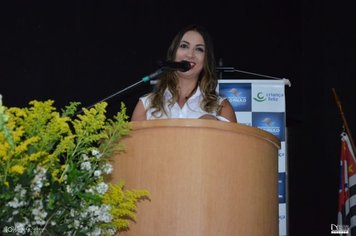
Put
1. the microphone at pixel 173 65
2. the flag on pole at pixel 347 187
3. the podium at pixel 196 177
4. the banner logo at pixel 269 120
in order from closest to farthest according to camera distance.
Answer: the podium at pixel 196 177, the microphone at pixel 173 65, the flag on pole at pixel 347 187, the banner logo at pixel 269 120

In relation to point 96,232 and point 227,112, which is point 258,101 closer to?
point 227,112

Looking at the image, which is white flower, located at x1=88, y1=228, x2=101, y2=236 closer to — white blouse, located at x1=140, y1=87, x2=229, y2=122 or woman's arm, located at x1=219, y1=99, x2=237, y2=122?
white blouse, located at x1=140, y1=87, x2=229, y2=122

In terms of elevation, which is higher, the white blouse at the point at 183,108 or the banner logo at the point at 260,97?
the banner logo at the point at 260,97

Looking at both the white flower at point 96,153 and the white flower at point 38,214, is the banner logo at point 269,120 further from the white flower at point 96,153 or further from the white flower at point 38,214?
the white flower at point 38,214

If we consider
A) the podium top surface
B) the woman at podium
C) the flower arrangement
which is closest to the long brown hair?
the woman at podium

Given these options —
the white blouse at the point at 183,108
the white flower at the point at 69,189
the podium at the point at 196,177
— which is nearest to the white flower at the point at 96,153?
the white flower at the point at 69,189

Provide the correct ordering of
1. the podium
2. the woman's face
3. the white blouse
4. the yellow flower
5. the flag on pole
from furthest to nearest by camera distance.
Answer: the flag on pole
the woman's face
the white blouse
the podium
the yellow flower

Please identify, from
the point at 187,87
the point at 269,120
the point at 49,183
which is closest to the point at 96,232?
the point at 49,183

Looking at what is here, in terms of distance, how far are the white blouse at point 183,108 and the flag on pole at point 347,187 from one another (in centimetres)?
173

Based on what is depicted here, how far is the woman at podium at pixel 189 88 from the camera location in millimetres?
2646

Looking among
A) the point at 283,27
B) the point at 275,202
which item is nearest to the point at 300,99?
the point at 283,27

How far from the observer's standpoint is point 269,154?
1.84 m

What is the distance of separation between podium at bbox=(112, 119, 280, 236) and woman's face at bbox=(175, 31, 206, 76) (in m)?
1.06

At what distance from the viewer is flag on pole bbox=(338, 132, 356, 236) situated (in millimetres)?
4024
